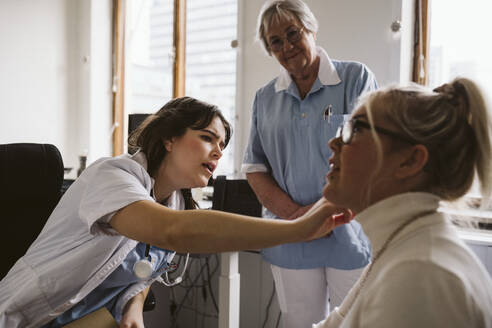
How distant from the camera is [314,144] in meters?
1.52

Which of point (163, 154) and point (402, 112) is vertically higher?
point (402, 112)

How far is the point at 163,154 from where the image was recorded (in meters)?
1.31

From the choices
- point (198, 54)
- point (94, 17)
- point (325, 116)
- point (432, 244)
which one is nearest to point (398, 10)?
point (325, 116)

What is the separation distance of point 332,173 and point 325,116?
63 centimetres

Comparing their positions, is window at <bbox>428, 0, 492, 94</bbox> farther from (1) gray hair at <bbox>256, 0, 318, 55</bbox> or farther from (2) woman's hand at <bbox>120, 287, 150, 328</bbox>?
(2) woman's hand at <bbox>120, 287, 150, 328</bbox>

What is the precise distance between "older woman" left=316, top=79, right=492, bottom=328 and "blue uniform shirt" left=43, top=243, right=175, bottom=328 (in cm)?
65

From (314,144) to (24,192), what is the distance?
1.08 metres

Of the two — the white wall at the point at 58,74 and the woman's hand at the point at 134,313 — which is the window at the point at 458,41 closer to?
the woman's hand at the point at 134,313

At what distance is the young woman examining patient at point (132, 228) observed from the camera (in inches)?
36.4

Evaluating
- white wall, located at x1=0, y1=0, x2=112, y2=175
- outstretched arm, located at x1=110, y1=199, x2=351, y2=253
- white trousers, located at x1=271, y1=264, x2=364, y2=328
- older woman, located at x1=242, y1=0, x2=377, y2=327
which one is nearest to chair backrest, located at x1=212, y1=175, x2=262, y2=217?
older woman, located at x1=242, y1=0, x2=377, y2=327

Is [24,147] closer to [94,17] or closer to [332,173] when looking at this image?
[332,173]

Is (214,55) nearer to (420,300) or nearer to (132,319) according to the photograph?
(132,319)

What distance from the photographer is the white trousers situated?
5.04ft

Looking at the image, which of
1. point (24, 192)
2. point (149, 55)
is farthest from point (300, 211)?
point (149, 55)
